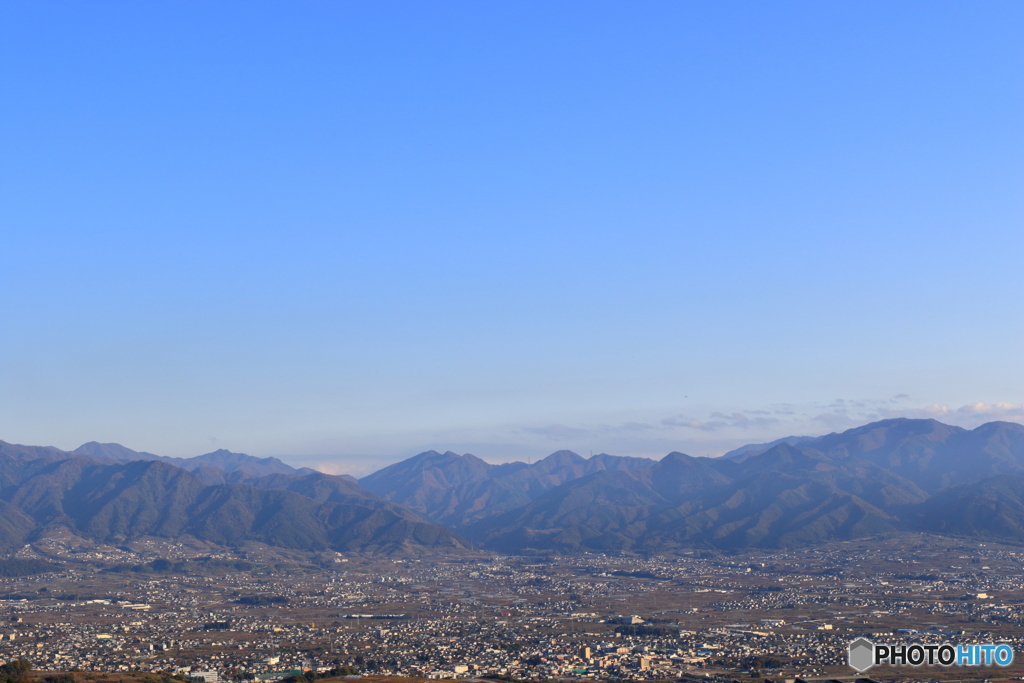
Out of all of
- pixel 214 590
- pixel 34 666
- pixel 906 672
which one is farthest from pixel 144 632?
pixel 906 672

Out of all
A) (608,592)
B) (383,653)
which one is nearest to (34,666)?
(383,653)

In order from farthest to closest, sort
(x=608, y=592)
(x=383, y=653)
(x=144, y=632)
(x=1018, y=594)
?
(x=608, y=592), (x=1018, y=594), (x=144, y=632), (x=383, y=653)

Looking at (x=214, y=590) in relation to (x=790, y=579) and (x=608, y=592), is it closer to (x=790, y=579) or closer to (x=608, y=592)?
(x=608, y=592)

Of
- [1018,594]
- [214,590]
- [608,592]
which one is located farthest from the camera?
[214,590]

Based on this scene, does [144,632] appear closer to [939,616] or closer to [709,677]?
[709,677]

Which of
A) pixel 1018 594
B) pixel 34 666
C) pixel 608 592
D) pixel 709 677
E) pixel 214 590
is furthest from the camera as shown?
pixel 214 590

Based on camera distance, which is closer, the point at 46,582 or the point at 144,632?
the point at 144,632
